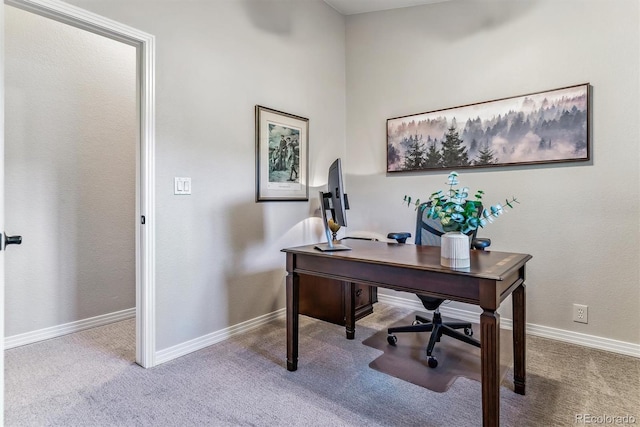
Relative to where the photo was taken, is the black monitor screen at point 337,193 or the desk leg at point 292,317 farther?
the desk leg at point 292,317

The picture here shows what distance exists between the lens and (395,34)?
134 inches

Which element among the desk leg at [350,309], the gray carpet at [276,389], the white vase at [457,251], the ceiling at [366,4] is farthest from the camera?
the ceiling at [366,4]

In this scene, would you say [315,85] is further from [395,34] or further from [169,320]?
[169,320]

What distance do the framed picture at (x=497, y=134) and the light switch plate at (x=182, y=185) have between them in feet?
6.42

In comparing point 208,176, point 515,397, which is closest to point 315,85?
point 208,176

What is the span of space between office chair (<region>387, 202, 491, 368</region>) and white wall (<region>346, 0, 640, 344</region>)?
62 cm

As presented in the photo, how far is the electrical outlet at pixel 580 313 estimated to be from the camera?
2.52 m

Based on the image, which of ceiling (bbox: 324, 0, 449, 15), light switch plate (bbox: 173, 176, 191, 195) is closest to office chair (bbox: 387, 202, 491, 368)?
light switch plate (bbox: 173, 176, 191, 195)

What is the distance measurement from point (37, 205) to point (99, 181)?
0.47 metres

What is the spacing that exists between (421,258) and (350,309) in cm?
104

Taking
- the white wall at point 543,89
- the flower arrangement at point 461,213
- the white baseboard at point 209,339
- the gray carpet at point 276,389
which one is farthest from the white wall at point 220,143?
the flower arrangement at point 461,213

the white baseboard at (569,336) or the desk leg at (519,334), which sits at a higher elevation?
the desk leg at (519,334)

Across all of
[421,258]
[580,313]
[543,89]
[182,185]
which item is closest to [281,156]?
[182,185]

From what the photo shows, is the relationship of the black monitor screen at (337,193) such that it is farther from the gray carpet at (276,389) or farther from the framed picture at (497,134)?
the framed picture at (497,134)
